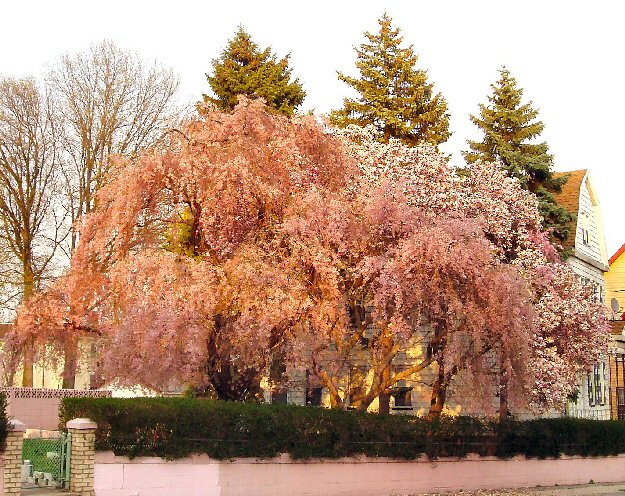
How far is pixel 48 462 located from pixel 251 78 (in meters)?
24.9

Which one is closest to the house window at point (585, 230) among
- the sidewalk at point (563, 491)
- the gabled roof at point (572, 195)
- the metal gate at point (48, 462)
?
the gabled roof at point (572, 195)

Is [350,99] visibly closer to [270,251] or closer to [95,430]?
[270,251]

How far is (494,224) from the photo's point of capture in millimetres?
28656

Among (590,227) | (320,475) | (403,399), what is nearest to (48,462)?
(320,475)

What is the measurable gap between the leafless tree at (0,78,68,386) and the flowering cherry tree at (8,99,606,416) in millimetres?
11800

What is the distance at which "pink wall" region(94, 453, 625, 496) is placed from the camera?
60.9 ft

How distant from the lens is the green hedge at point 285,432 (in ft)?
61.0

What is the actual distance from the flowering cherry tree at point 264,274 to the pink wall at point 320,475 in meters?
2.44

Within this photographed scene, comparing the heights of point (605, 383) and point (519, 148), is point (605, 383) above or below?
below

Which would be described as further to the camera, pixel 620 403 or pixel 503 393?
pixel 620 403

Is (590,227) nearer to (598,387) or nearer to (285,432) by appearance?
(598,387)

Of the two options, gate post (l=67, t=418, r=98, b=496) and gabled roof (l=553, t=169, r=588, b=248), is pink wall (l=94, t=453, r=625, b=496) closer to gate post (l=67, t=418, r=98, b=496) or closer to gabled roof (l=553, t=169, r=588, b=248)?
gate post (l=67, t=418, r=98, b=496)

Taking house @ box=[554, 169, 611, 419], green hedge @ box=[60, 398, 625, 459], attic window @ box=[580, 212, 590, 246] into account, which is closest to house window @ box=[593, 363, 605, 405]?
house @ box=[554, 169, 611, 419]

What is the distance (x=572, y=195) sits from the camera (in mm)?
41062
